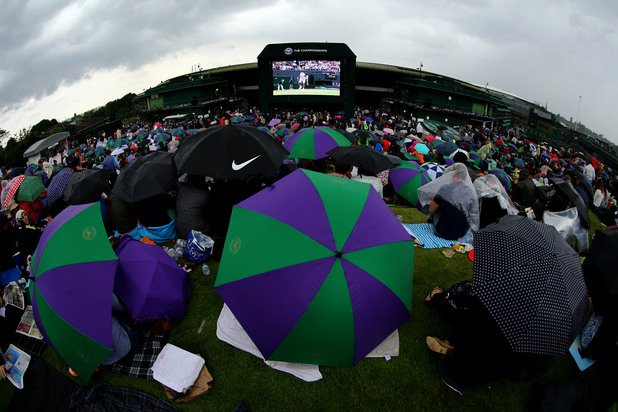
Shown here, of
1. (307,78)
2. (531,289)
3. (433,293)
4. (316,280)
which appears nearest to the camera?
(531,289)

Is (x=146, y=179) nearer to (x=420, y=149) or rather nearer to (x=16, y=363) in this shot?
(x=16, y=363)

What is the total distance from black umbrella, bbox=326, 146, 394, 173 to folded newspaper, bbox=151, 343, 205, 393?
4521mm

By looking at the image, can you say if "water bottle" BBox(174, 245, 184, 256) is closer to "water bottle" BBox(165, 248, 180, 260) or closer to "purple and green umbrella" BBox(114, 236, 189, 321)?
"water bottle" BBox(165, 248, 180, 260)

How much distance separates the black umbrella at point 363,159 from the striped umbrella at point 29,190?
631 cm

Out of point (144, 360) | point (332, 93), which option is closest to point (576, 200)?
point (144, 360)

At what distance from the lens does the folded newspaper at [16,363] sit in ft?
12.7

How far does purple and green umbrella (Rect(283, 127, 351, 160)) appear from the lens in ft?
27.0

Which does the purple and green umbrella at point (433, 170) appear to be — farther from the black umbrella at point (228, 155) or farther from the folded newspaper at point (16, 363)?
the folded newspaper at point (16, 363)

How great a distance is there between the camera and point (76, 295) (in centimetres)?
304

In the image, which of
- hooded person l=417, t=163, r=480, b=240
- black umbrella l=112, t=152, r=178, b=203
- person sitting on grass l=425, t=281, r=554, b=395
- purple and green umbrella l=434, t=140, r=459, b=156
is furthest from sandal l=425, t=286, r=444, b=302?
purple and green umbrella l=434, t=140, r=459, b=156

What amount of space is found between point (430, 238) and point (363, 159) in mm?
2078

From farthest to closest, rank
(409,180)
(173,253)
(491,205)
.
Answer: (409,180)
(491,205)
(173,253)

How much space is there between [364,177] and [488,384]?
171 inches

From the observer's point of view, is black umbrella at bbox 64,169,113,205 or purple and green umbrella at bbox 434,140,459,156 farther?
purple and green umbrella at bbox 434,140,459,156
